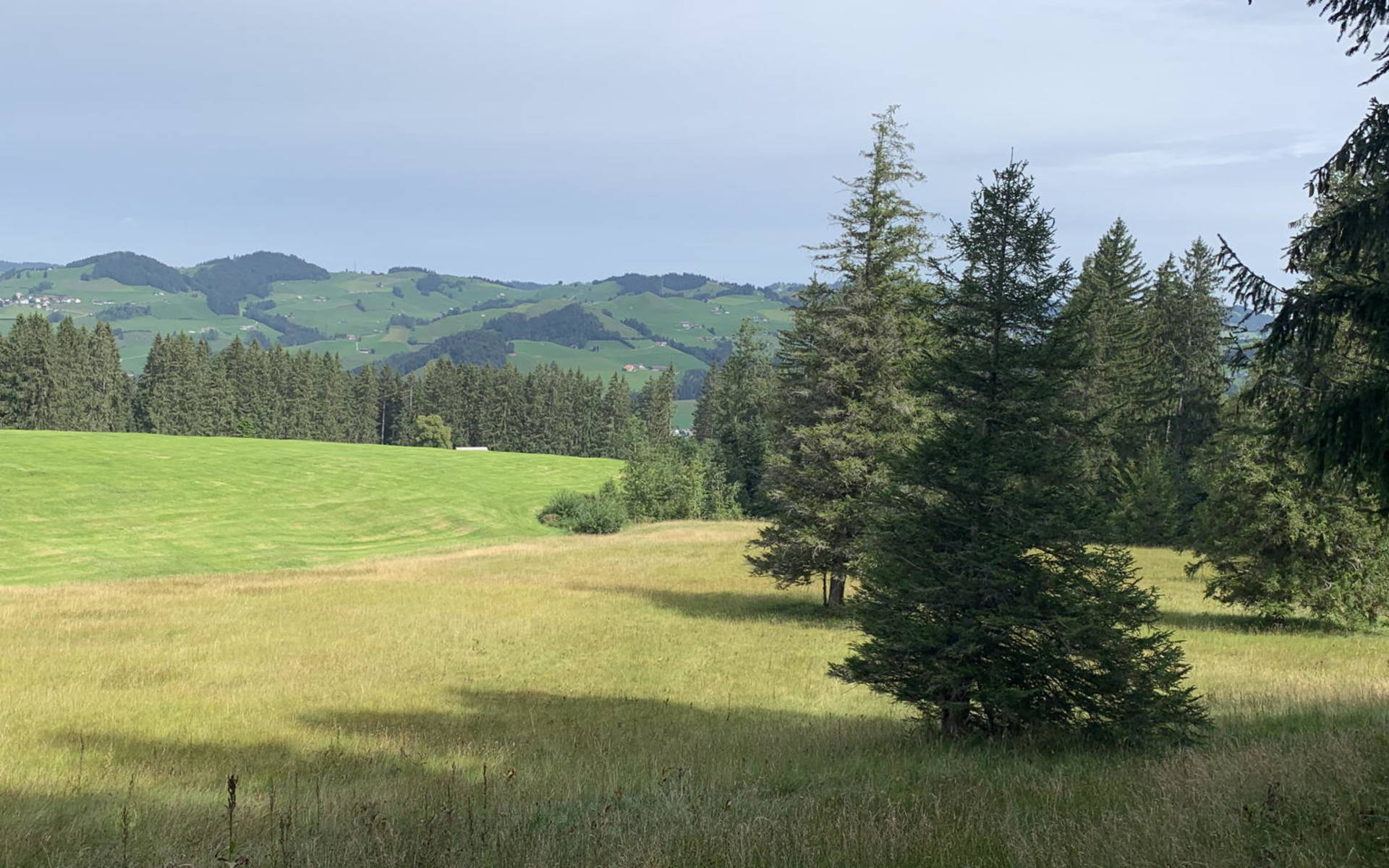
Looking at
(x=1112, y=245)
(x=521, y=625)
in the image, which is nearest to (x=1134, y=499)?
(x=1112, y=245)

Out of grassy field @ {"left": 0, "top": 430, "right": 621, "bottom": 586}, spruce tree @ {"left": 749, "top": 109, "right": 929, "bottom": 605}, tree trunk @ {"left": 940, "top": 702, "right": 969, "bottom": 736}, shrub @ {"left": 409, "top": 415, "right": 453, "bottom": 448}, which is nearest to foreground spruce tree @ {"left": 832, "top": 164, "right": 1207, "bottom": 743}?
tree trunk @ {"left": 940, "top": 702, "right": 969, "bottom": 736}

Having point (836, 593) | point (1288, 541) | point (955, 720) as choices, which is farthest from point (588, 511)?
point (955, 720)

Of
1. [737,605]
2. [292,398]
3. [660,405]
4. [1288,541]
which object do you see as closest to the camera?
[1288,541]

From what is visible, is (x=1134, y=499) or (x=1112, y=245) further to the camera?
(x=1112, y=245)

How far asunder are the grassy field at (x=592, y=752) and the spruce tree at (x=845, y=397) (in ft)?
8.61

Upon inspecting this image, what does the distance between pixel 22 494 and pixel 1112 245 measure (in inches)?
2957

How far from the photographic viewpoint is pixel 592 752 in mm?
11945

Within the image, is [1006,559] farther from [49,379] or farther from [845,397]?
[49,379]

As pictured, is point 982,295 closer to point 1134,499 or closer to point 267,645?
point 267,645

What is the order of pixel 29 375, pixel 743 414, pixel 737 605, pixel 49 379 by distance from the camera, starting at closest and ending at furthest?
pixel 737 605
pixel 743 414
pixel 29 375
pixel 49 379

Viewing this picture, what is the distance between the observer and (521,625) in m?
25.2

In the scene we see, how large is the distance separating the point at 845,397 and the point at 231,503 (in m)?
54.0

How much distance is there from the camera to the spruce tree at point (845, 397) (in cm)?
2619

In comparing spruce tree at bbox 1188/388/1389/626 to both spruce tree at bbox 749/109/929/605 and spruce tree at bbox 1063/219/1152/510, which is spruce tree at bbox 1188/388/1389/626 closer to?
spruce tree at bbox 749/109/929/605
